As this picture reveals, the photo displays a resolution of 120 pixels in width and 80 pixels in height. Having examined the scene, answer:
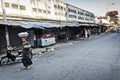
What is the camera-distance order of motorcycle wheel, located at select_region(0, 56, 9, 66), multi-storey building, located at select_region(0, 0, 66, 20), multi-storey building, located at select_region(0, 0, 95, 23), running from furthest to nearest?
multi-storey building, located at select_region(0, 0, 95, 23) < multi-storey building, located at select_region(0, 0, 66, 20) < motorcycle wheel, located at select_region(0, 56, 9, 66)

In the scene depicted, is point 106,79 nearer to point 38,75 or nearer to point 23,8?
point 38,75

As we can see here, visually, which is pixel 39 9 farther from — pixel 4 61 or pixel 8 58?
pixel 4 61

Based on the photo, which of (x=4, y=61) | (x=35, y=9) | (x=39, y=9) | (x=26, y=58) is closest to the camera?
(x=26, y=58)

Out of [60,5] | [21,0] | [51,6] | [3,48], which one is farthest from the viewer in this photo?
[60,5]

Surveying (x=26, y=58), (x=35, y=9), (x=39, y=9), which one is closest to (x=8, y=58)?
(x=26, y=58)

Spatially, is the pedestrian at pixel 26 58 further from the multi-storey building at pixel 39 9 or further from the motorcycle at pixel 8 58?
the multi-storey building at pixel 39 9

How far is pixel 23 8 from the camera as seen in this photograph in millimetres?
24984

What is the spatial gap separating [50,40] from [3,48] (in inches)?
320

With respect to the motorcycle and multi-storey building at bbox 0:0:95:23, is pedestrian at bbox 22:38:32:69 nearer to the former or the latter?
the motorcycle

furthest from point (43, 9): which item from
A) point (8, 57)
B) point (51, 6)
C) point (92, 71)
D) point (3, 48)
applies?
point (92, 71)

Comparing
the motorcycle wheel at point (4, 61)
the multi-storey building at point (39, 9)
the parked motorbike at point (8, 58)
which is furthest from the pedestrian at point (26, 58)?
the multi-storey building at point (39, 9)

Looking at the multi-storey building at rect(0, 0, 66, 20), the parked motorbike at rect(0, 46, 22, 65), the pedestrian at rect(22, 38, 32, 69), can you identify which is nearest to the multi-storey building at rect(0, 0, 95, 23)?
the multi-storey building at rect(0, 0, 66, 20)

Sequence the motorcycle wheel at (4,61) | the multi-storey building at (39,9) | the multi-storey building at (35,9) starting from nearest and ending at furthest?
1. the motorcycle wheel at (4,61)
2. the multi-storey building at (35,9)
3. the multi-storey building at (39,9)

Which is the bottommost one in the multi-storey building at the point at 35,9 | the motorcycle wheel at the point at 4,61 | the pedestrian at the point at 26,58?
the motorcycle wheel at the point at 4,61
